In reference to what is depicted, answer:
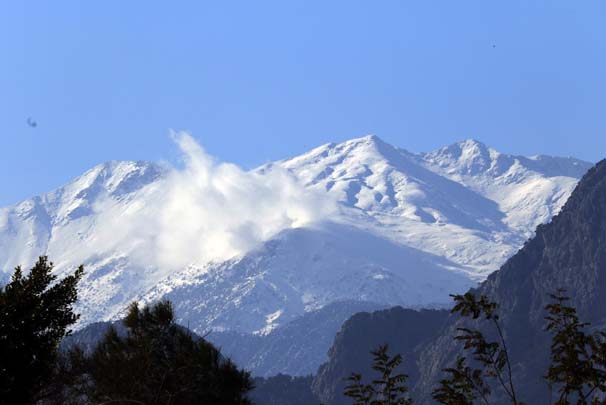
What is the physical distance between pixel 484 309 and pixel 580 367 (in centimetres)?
377

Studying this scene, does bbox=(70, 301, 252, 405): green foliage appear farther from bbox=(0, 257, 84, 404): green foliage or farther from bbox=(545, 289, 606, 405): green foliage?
bbox=(545, 289, 606, 405): green foliage

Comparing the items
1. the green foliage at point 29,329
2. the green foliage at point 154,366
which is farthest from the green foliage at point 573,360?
the green foliage at point 29,329

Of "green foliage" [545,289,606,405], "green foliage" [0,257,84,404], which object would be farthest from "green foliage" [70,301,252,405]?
"green foliage" [545,289,606,405]

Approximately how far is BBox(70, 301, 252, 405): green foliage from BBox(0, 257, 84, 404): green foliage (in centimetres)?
602

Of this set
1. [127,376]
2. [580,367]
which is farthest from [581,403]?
[127,376]

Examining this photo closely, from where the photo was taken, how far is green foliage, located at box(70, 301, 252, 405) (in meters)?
50.5

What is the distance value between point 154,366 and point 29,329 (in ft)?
38.8

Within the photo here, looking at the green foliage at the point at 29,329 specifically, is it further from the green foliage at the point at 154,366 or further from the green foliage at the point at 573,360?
the green foliage at the point at 573,360

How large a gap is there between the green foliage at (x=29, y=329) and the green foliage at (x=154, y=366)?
6017 millimetres

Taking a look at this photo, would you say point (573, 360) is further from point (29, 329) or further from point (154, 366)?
point (154, 366)

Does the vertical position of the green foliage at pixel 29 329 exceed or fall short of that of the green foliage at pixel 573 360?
it exceeds it

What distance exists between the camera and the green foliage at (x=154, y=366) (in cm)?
5047

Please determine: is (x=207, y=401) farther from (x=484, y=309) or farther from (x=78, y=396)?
(x=484, y=309)

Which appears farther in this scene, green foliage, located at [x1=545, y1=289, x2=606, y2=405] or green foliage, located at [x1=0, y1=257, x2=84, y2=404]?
green foliage, located at [x1=0, y1=257, x2=84, y2=404]
